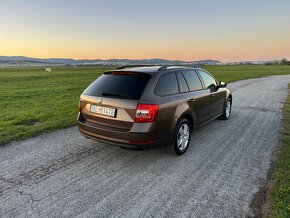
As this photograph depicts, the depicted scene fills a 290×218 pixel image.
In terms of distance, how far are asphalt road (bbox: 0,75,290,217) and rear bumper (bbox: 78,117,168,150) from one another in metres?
0.40

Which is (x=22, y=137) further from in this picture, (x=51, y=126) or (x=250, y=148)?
(x=250, y=148)

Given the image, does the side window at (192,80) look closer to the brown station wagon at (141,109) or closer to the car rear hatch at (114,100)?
the brown station wagon at (141,109)

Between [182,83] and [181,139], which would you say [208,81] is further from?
[181,139]

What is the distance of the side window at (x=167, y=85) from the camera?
4330mm

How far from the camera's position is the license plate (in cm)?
417

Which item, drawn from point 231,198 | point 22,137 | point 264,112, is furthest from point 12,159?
point 264,112

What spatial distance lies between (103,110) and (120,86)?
51 cm

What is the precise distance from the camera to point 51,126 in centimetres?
645

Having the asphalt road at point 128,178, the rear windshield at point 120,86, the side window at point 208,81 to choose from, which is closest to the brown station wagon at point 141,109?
the rear windshield at point 120,86

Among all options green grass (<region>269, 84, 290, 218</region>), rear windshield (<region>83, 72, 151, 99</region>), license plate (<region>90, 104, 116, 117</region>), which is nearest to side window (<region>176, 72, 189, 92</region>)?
rear windshield (<region>83, 72, 151, 99</region>)

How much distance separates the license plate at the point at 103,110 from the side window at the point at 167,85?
0.82m

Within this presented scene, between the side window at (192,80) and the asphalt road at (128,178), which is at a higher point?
the side window at (192,80)

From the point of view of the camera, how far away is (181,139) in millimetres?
4789

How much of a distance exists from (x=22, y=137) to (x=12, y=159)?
1.30 metres
